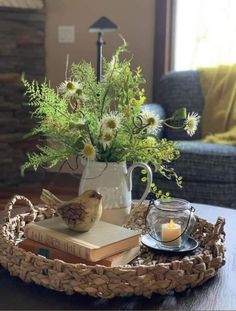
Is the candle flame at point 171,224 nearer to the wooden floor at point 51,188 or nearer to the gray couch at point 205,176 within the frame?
the gray couch at point 205,176

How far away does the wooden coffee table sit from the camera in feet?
3.07

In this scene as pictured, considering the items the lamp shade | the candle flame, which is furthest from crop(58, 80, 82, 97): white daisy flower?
the lamp shade

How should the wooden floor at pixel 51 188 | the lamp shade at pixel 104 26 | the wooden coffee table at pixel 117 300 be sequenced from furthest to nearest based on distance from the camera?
1. the wooden floor at pixel 51 188
2. the lamp shade at pixel 104 26
3. the wooden coffee table at pixel 117 300

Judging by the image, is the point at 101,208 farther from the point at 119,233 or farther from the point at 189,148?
the point at 189,148

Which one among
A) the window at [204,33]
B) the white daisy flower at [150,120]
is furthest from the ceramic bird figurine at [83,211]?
the window at [204,33]

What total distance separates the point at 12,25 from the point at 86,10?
52 centimetres

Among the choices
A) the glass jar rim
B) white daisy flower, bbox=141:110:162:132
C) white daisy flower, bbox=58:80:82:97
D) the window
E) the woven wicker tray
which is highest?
the window

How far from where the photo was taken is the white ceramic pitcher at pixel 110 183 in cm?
123

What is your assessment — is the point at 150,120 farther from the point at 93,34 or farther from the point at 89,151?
the point at 93,34

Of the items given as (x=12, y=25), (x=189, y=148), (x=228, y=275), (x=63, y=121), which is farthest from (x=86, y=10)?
(x=228, y=275)

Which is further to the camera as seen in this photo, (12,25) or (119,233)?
(12,25)

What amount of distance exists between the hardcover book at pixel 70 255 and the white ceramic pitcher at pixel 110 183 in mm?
139

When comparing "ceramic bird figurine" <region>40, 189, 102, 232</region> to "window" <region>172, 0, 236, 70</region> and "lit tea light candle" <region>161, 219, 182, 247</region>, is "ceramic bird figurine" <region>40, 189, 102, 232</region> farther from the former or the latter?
"window" <region>172, 0, 236, 70</region>

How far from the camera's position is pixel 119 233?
1.12 metres
